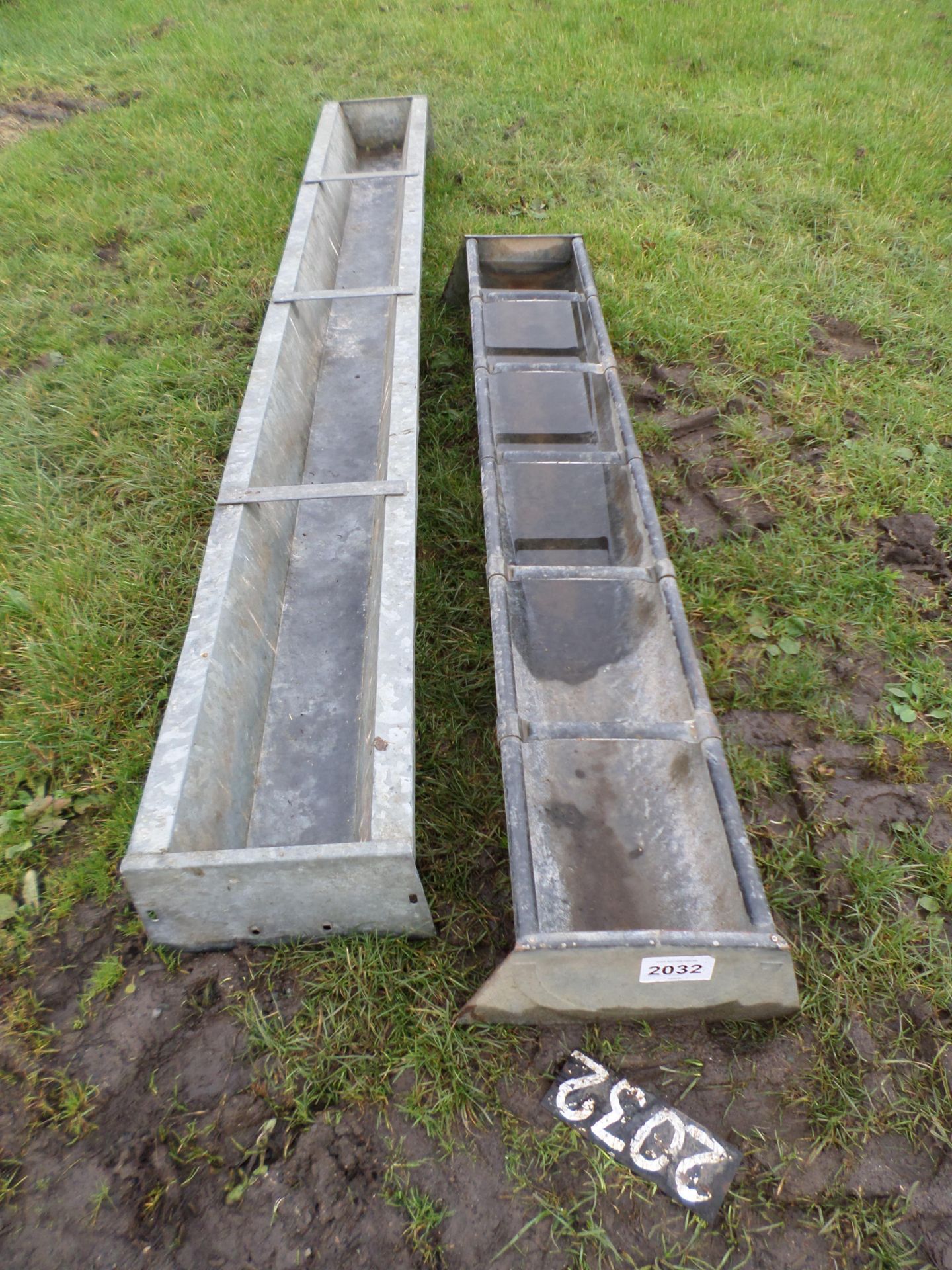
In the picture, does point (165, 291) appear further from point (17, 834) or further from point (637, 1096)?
point (637, 1096)

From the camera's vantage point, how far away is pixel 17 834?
234 centimetres

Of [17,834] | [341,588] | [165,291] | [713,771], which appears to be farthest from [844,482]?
[165,291]

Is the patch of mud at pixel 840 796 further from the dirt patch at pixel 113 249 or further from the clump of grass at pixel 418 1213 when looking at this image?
the dirt patch at pixel 113 249

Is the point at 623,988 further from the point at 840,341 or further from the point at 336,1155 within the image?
the point at 840,341

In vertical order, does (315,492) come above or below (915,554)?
above

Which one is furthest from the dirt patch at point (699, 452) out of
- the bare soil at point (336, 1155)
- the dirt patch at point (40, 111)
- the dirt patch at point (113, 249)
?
the dirt patch at point (40, 111)

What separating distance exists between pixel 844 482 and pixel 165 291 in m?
3.73

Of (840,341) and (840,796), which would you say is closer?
(840,796)

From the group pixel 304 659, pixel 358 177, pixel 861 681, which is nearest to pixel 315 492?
pixel 304 659

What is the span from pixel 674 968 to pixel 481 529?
A: 1.93 metres

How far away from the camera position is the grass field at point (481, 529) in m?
1.85

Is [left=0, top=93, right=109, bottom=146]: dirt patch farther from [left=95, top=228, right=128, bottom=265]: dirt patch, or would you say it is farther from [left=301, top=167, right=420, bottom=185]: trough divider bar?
[left=301, top=167, right=420, bottom=185]: trough divider bar

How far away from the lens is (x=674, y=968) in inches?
69.8

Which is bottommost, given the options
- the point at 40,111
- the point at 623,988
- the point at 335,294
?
the point at 623,988
